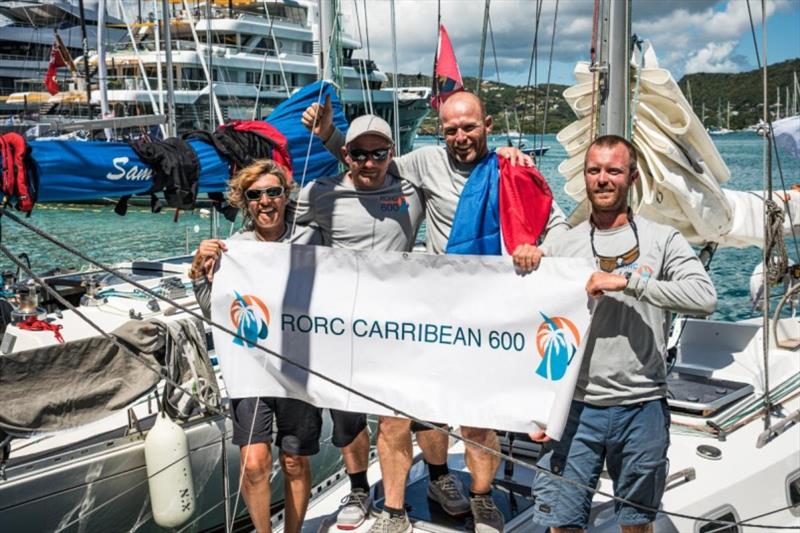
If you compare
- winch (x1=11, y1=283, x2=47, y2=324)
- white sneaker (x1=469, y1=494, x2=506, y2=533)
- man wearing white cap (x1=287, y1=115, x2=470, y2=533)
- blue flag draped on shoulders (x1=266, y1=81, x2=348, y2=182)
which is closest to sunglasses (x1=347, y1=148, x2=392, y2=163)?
man wearing white cap (x1=287, y1=115, x2=470, y2=533)

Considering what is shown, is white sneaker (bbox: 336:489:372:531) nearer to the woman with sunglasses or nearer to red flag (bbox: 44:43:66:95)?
the woman with sunglasses

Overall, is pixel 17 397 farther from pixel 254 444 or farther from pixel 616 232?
pixel 616 232

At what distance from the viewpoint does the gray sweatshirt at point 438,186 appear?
12.4ft

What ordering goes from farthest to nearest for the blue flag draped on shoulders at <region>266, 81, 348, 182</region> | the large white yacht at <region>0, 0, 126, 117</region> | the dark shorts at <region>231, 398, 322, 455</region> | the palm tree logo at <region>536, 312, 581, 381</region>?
the large white yacht at <region>0, 0, 126, 117</region> → the blue flag draped on shoulders at <region>266, 81, 348, 182</region> → the dark shorts at <region>231, 398, 322, 455</region> → the palm tree logo at <region>536, 312, 581, 381</region>

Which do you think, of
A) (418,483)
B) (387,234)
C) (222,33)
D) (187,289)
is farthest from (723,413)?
(222,33)

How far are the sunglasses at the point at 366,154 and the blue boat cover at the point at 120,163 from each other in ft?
5.63

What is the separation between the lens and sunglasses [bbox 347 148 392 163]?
3775 millimetres

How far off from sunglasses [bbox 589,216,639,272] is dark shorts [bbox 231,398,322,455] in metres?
1.67

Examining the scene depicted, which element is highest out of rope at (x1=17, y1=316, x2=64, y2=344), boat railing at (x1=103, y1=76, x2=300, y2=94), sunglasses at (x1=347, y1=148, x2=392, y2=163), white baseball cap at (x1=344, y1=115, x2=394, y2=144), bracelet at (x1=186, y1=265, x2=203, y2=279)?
boat railing at (x1=103, y1=76, x2=300, y2=94)

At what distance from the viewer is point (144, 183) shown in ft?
23.1

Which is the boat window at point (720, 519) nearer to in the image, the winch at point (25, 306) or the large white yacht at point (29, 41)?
the winch at point (25, 306)

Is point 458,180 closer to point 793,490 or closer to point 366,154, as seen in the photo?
point 366,154

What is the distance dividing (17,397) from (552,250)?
3.78m

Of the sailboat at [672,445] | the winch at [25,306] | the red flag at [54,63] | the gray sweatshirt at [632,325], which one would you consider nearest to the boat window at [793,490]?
the sailboat at [672,445]
